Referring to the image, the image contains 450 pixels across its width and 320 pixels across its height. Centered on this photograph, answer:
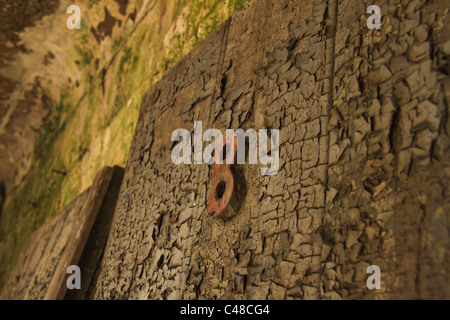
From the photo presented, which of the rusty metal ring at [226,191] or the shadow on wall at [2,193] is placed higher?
the shadow on wall at [2,193]

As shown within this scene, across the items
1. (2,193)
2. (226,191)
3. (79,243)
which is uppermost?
(2,193)

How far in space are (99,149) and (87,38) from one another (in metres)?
1.56

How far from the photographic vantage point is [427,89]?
95 cm

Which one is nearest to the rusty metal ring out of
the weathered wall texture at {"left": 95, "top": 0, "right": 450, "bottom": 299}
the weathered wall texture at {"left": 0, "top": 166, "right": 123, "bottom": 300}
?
the weathered wall texture at {"left": 95, "top": 0, "right": 450, "bottom": 299}

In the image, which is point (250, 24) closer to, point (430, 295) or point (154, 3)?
point (430, 295)

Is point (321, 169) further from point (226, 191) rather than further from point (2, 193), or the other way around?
point (2, 193)

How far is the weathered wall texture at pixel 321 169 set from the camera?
0.90 meters

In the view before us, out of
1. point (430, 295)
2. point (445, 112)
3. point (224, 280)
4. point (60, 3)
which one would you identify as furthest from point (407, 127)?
point (60, 3)

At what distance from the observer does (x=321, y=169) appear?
1.14m

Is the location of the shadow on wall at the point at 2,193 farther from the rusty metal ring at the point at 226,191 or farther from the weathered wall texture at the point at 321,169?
the rusty metal ring at the point at 226,191

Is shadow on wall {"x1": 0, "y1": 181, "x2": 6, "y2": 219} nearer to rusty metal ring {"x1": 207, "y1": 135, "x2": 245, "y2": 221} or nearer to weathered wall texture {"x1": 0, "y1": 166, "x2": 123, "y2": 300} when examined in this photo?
weathered wall texture {"x1": 0, "y1": 166, "x2": 123, "y2": 300}

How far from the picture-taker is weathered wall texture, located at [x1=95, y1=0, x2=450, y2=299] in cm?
A: 90

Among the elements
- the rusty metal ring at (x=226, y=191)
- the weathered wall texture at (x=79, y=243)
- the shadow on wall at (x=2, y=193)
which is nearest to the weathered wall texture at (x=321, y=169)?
the rusty metal ring at (x=226, y=191)

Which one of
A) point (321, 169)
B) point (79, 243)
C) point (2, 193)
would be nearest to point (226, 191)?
point (321, 169)
